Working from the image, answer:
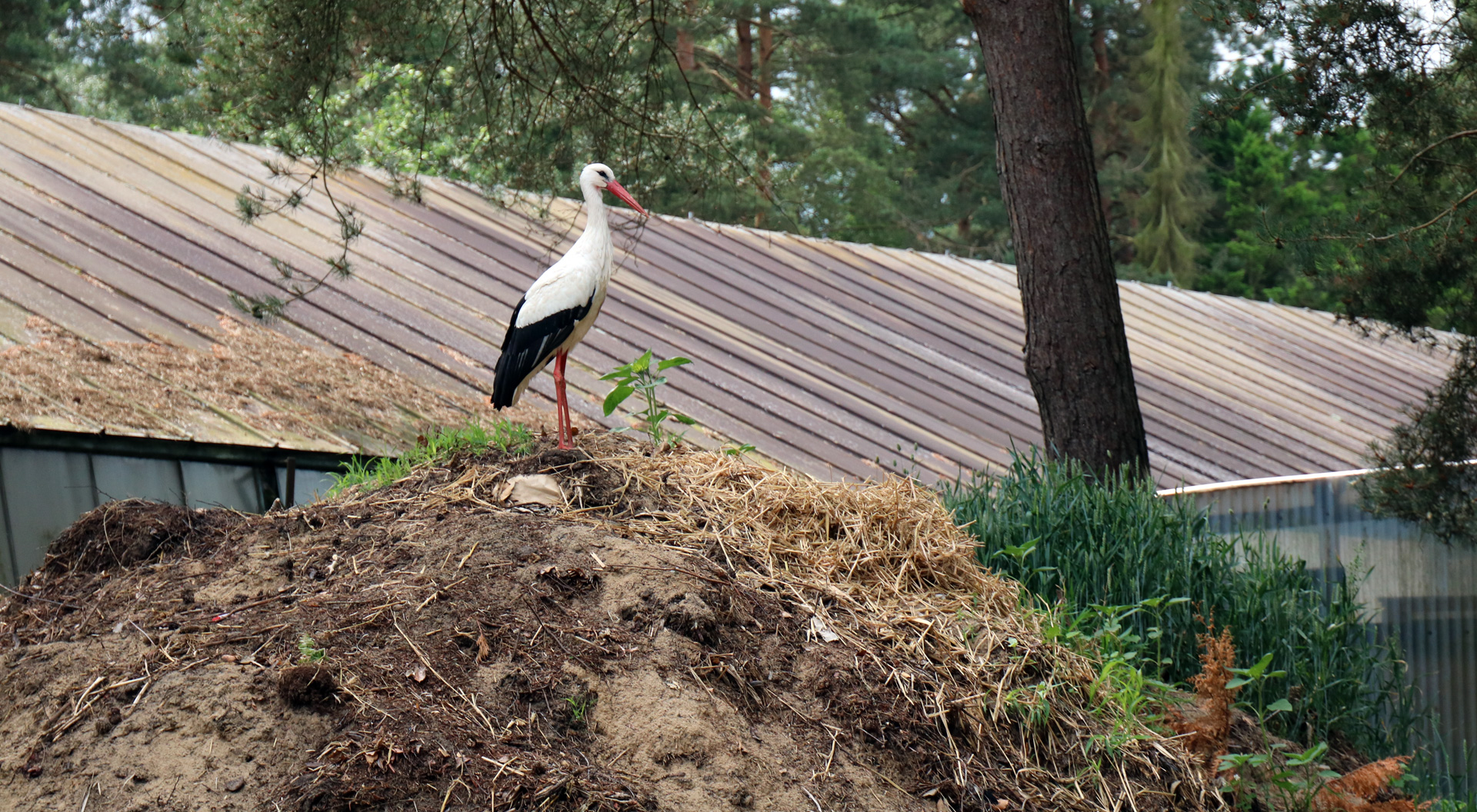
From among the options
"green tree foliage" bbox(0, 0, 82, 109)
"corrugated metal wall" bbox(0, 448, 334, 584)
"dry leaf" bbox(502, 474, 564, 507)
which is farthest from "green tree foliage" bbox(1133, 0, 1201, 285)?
"dry leaf" bbox(502, 474, 564, 507)

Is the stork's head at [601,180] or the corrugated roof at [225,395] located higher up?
the stork's head at [601,180]

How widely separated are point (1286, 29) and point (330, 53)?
540 cm

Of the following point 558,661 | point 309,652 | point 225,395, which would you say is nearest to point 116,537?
point 309,652

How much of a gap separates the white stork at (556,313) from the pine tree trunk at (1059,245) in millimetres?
2353

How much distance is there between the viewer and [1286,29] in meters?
6.81

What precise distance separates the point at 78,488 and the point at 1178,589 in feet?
16.5

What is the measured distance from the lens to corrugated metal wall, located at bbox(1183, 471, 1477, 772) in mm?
7273

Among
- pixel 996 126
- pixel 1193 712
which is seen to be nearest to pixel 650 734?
pixel 1193 712

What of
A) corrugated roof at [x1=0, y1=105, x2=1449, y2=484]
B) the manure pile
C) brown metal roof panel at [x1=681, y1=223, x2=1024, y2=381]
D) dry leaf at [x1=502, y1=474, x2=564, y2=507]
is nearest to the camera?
the manure pile

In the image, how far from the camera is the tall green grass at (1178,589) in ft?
17.0

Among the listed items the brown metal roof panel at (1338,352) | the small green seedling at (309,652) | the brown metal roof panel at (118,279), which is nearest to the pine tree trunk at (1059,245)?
the small green seedling at (309,652)

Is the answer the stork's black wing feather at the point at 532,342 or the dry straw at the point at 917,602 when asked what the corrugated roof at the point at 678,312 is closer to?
the dry straw at the point at 917,602

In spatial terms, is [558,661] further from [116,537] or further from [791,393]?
[791,393]

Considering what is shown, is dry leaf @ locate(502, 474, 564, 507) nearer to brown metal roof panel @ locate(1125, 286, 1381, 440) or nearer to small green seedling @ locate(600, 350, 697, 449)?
small green seedling @ locate(600, 350, 697, 449)
